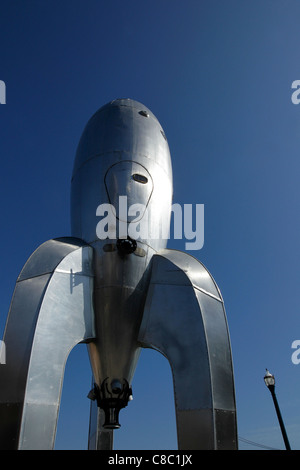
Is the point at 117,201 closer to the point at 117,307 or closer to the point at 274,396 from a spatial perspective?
the point at 117,307

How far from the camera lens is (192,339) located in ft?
25.6

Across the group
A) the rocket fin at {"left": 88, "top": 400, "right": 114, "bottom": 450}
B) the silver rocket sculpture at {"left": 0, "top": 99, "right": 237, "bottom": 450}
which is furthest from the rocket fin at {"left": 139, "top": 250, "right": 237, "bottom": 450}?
the rocket fin at {"left": 88, "top": 400, "right": 114, "bottom": 450}

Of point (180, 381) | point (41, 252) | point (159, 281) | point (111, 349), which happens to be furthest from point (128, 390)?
point (41, 252)

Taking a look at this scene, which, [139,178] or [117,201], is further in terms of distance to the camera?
[139,178]

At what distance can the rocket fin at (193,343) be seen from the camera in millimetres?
6887

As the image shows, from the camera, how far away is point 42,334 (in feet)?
23.1

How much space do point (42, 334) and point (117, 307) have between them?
6.61ft

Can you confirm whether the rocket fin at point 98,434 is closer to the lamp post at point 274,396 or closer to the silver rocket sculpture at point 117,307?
the silver rocket sculpture at point 117,307

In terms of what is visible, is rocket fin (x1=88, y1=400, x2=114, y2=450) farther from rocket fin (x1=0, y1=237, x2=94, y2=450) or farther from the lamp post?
rocket fin (x1=0, y1=237, x2=94, y2=450)

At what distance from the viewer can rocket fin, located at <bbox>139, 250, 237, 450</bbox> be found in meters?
6.89

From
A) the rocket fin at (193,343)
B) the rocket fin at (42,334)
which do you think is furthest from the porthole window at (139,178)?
the rocket fin at (42,334)

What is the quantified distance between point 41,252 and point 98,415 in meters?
7.20

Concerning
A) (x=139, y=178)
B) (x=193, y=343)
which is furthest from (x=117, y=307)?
(x=139, y=178)
